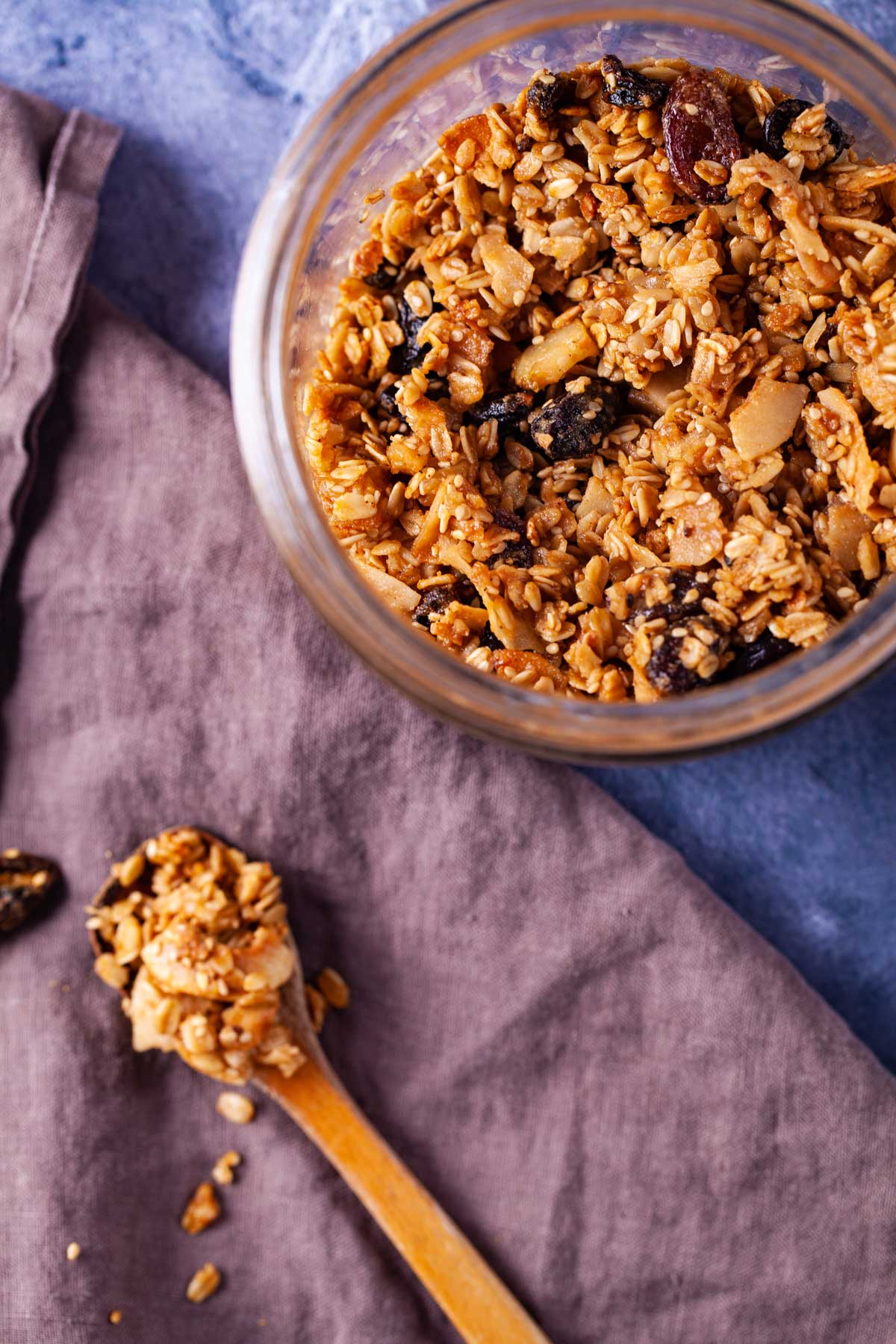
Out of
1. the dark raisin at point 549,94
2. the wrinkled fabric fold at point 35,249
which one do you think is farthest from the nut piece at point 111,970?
the dark raisin at point 549,94

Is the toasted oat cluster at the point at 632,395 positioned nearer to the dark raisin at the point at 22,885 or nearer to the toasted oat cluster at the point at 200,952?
the toasted oat cluster at the point at 200,952

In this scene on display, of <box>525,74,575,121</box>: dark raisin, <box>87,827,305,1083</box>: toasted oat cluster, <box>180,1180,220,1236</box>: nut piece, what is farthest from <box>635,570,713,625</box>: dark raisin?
<box>180,1180,220,1236</box>: nut piece

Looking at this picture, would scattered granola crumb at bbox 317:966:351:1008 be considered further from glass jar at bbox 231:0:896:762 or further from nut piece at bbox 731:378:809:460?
nut piece at bbox 731:378:809:460

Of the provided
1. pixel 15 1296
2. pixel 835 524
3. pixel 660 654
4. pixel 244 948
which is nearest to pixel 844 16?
pixel 835 524

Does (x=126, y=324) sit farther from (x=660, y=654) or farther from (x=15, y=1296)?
(x=15, y=1296)

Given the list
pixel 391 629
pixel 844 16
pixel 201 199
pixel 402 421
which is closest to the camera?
pixel 391 629

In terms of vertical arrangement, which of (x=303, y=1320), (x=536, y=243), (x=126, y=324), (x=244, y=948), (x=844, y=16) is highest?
(x=844, y=16)
